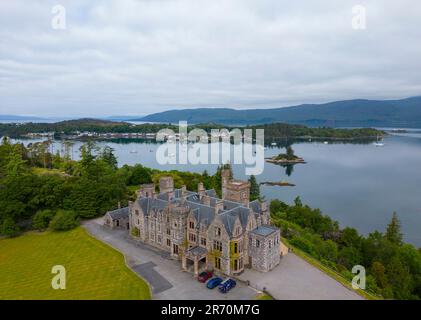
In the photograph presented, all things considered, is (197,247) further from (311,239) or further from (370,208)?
(370,208)

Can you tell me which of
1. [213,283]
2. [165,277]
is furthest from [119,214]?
[213,283]

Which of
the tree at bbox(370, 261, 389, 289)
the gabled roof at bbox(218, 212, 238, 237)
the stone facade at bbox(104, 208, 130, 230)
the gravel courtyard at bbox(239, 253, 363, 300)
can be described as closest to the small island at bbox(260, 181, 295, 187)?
the tree at bbox(370, 261, 389, 289)

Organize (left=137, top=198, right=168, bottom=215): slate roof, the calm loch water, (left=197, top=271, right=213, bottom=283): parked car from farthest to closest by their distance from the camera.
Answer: the calm loch water, (left=137, top=198, right=168, bottom=215): slate roof, (left=197, top=271, right=213, bottom=283): parked car

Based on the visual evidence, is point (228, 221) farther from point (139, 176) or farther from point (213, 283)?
point (139, 176)

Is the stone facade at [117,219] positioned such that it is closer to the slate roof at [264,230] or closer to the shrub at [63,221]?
the shrub at [63,221]

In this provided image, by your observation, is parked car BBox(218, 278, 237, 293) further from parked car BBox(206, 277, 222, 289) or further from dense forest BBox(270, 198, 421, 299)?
dense forest BBox(270, 198, 421, 299)
